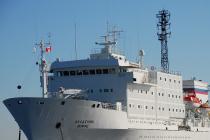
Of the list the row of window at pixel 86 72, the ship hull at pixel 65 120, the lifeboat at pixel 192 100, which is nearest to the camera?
the ship hull at pixel 65 120

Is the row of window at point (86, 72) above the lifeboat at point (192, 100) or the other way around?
above

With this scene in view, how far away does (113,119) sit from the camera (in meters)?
40.5

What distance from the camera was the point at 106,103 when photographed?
41.2 m

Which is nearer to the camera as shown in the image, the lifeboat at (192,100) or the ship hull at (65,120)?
the ship hull at (65,120)

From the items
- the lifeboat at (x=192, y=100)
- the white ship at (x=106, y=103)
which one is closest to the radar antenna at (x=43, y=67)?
the white ship at (x=106, y=103)

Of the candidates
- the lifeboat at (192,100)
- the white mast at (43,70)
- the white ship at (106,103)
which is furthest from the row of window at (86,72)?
the lifeboat at (192,100)

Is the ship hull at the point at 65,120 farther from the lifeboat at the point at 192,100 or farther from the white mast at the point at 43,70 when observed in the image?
the lifeboat at the point at 192,100

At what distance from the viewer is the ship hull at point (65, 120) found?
38.9 m

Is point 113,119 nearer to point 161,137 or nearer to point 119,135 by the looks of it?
point 119,135

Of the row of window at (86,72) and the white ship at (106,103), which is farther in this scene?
the row of window at (86,72)

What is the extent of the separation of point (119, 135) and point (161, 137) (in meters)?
4.94

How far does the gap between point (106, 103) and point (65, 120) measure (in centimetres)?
359

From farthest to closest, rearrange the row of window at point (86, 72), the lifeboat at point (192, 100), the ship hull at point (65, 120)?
the lifeboat at point (192, 100), the row of window at point (86, 72), the ship hull at point (65, 120)

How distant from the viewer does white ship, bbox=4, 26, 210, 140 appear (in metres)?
39.1
